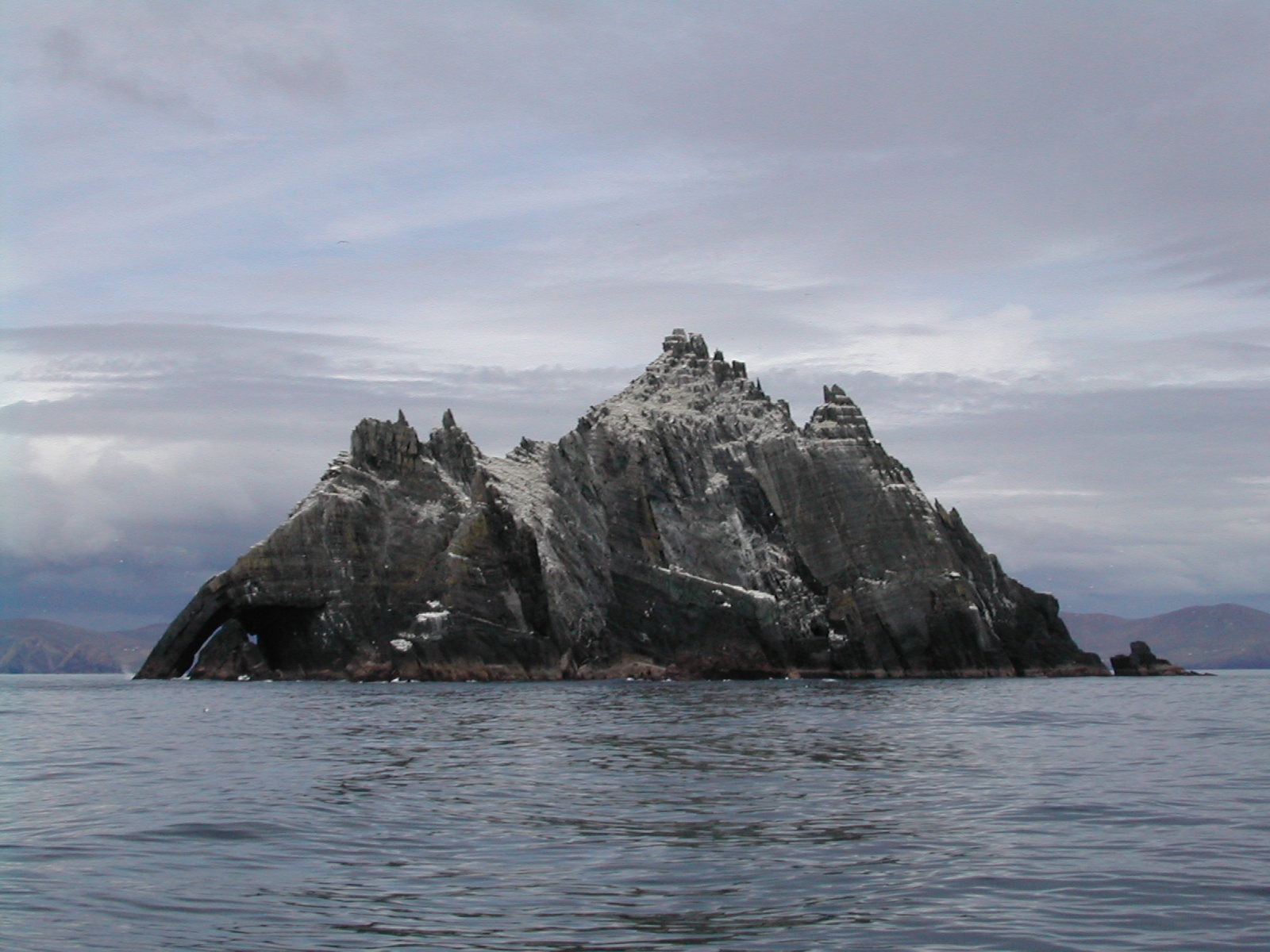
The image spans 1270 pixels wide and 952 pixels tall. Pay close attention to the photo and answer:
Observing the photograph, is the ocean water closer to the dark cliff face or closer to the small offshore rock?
the dark cliff face

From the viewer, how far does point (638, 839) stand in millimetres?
23938

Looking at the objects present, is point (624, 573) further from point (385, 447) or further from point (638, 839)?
point (638, 839)

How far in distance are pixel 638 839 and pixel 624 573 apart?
96720mm

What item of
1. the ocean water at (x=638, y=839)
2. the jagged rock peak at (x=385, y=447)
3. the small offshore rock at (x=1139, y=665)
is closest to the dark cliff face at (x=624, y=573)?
the jagged rock peak at (x=385, y=447)

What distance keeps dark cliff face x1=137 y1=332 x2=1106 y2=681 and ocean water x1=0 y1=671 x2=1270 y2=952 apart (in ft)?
211

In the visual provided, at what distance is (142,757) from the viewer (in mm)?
38969

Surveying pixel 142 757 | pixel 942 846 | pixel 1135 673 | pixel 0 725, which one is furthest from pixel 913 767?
pixel 1135 673

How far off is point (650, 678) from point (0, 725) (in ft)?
219

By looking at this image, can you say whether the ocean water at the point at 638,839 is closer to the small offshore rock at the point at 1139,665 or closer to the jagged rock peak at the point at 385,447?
the jagged rock peak at the point at 385,447

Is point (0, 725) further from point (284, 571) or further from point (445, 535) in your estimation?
point (445, 535)

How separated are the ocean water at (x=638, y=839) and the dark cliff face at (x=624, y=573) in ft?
211

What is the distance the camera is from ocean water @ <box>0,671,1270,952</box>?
17312mm

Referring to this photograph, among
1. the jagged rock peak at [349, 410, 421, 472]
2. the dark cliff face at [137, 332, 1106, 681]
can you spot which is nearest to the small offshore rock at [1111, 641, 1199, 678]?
the dark cliff face at [137, 332, 1106, 681]

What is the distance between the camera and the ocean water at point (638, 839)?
17312 millimetres
